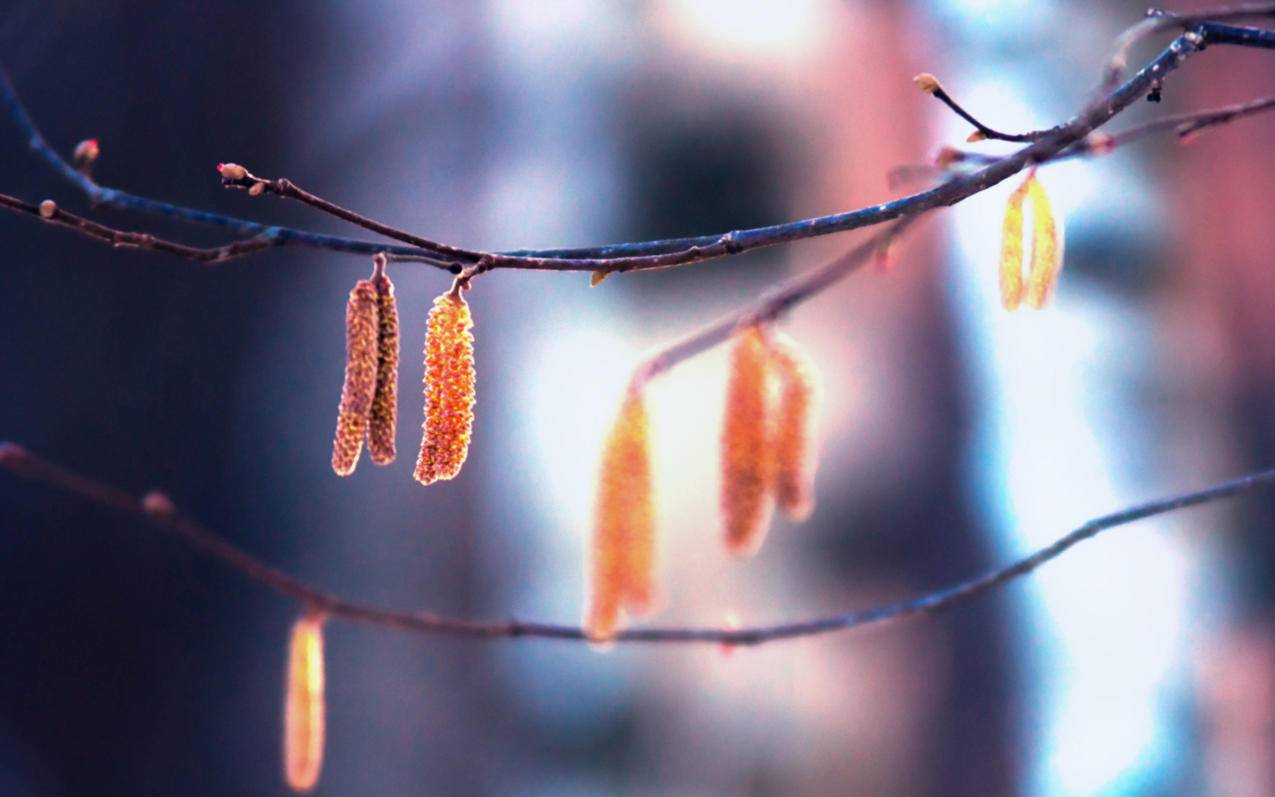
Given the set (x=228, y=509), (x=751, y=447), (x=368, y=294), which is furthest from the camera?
(x=228, y=509)

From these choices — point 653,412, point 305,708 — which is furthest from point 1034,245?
point 653,412

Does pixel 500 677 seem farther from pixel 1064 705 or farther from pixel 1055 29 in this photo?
pixel 1055 29

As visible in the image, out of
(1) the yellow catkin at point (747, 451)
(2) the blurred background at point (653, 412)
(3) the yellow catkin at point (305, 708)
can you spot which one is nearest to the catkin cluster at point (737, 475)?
(1) the yellow catkin at point (747, 451)

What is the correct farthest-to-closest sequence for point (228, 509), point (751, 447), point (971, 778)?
point (228, 509) → point (971, 778) → point (751, 447)

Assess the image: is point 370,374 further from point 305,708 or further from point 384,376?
point 305,708

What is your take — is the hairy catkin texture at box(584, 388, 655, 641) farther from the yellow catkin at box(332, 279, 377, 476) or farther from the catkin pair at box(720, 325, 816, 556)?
the yellow catkin at box(332, 279, 377, 476)

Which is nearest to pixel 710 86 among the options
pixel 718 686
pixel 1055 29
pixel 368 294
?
pixel 1055 29
